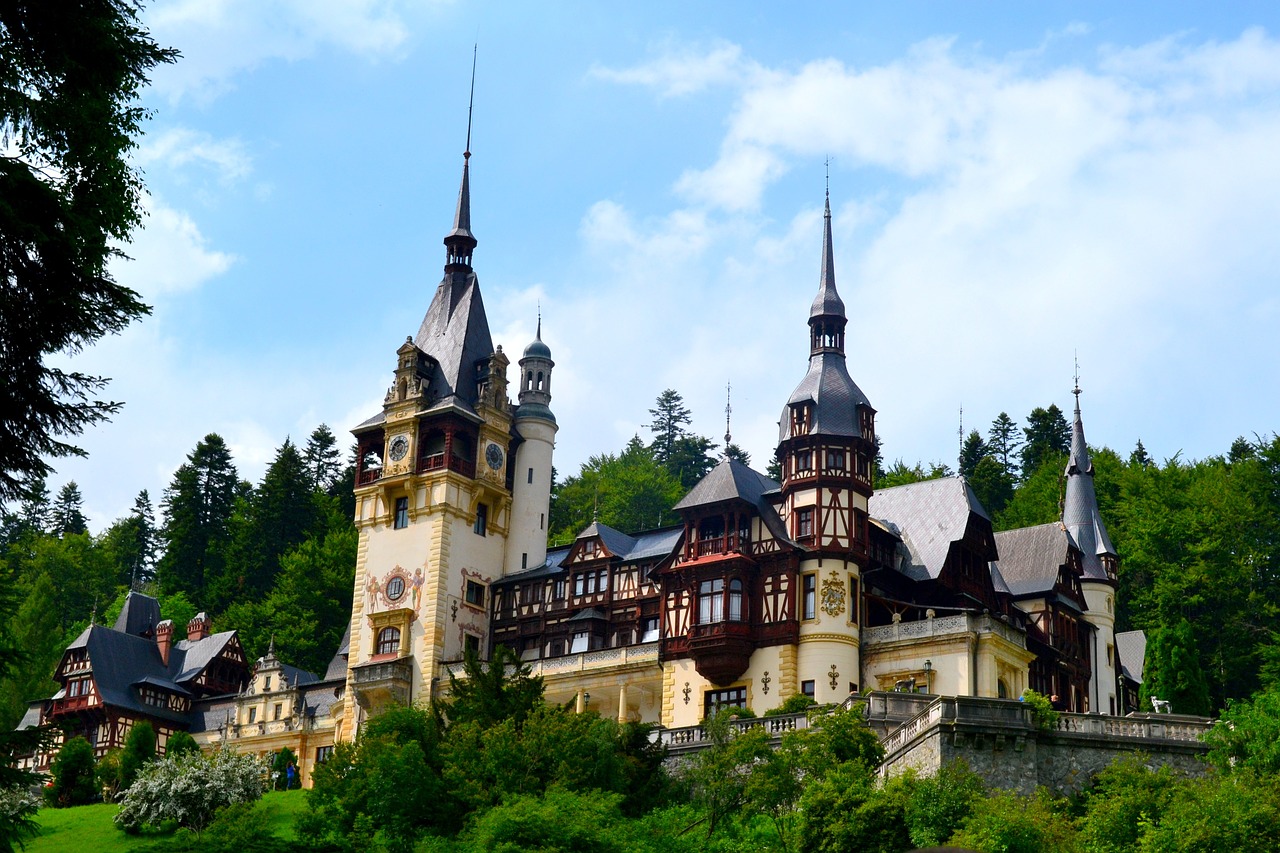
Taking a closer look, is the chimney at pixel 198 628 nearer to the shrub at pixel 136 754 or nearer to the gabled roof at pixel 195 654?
the gabled roof at pixel 195 654

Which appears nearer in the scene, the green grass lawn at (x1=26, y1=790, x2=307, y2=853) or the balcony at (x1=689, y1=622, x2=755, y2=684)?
the green grass lawn at (x1=26, y1=790, x2=307, y2=853)

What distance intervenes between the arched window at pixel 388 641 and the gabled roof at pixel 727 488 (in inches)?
560

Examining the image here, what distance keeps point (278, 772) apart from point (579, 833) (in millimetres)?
32473

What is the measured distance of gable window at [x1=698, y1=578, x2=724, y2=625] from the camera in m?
57.5

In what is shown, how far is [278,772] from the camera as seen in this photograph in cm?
6681

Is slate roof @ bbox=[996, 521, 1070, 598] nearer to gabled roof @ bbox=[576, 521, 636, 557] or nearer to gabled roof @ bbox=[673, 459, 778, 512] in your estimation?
gabled roof @ bbox=[673, 459, 778, 512]

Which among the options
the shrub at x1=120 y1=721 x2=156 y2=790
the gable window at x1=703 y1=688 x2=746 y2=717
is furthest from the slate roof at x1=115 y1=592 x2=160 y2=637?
the gable window at x1=703 y1=688 x2=746 y2=717

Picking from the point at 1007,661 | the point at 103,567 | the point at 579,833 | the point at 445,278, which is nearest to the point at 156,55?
the point at 579,833

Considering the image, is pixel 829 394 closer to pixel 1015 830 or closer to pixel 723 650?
pixel 723 650

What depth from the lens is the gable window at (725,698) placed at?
186 ft

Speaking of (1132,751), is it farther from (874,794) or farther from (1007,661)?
(1007,661)

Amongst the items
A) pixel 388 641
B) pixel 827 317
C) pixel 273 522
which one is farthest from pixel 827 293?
pixel 273 522

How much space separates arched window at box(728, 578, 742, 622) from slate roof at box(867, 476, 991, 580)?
644 centimetres

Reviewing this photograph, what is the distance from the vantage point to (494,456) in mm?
70062
